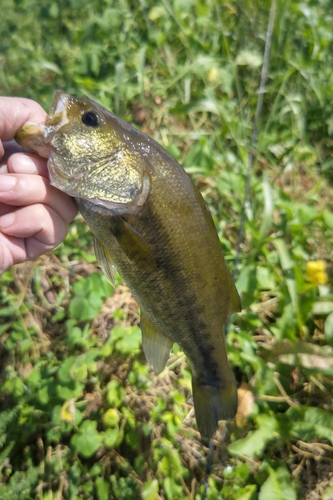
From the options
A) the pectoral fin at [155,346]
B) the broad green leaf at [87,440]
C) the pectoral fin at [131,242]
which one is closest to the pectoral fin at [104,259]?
the pectoral fin at [131,242]

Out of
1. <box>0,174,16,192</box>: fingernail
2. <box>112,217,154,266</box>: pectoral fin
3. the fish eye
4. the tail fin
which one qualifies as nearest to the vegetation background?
the tail fin

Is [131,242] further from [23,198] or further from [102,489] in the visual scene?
[102,489]

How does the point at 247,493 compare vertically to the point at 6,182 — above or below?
below

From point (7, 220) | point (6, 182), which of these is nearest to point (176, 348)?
point (7, 220)

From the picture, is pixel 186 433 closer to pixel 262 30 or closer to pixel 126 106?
pixel 126 106

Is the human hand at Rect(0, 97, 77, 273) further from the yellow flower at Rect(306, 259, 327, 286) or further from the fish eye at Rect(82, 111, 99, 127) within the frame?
the yellow flower at Rect(306, 259, 327, 286)

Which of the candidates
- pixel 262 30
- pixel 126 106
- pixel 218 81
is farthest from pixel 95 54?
pixel 262 30
